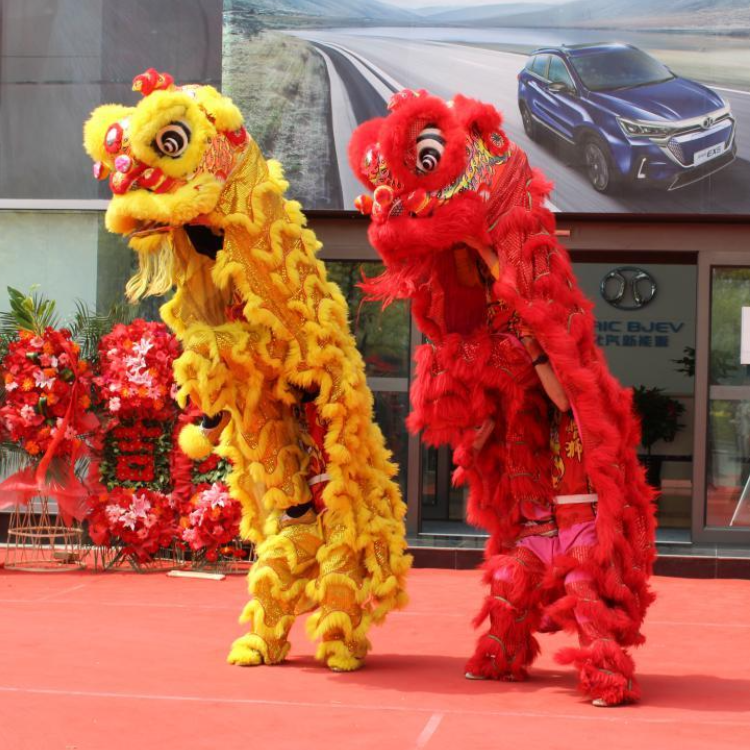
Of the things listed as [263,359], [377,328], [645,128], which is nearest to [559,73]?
[645,128]

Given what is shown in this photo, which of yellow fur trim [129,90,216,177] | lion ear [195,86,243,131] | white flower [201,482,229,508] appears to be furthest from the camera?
white flower [201,482,229,508]

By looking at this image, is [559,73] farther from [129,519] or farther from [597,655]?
[597,655]

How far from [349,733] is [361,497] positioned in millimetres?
1380

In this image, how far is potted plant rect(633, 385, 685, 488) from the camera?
548 inches

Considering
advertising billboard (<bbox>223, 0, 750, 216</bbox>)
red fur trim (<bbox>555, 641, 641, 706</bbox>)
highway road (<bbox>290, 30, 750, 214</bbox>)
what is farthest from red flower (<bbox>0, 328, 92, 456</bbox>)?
red fur trim (<bbox>555, 641, 641, 706</bbox>)

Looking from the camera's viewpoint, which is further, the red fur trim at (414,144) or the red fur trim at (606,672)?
the red fur trim at (414,144)

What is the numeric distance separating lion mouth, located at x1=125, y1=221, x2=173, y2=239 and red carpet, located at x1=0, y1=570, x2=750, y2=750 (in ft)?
5.92

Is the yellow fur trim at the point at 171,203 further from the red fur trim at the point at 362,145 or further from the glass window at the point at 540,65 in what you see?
the glass window at the point at 540,65

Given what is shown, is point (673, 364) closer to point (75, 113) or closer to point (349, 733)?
point (75, 113)

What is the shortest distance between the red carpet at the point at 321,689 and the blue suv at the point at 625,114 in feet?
11.8

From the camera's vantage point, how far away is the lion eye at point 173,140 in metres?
5.13

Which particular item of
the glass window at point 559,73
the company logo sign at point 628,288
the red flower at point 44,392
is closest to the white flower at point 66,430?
the red flower at point 44,392

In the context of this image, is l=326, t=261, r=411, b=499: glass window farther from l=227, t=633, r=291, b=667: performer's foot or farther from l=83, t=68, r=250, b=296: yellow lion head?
l=83, t=68, r=250, b=296: yellow lion head

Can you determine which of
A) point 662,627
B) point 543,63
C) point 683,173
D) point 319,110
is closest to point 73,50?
point 319,110
